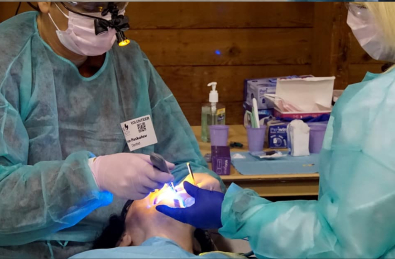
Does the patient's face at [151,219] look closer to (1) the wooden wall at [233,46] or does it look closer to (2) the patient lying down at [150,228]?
(2) the patient lying down at [150,228]

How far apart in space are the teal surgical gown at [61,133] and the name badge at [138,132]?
23mm

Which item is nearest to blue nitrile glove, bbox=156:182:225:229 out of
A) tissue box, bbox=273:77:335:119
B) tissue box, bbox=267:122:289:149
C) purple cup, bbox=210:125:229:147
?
purple cup, bbox=210:125:229:147

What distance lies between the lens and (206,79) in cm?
275

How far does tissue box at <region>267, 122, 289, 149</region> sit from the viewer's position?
2.37 metres

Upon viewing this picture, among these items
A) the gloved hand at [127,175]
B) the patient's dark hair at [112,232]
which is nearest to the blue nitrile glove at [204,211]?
the gloved hand at [127,175]

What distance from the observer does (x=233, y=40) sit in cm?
275

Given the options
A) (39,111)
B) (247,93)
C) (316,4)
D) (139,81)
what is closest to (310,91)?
(247,93)

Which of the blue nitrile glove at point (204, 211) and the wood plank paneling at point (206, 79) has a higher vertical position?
the wood plank paneling at point (206, 79)

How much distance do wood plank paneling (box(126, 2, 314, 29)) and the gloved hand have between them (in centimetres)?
142

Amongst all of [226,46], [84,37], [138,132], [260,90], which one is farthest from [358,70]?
[84,37]

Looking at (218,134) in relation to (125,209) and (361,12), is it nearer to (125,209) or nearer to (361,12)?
(125,209)

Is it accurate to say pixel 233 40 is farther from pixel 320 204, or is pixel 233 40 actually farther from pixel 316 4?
pixel 320 204

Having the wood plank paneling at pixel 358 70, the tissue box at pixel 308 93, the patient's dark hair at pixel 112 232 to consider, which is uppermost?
the wood plank paneling at pixel 358 70

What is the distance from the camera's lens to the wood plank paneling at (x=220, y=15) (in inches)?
104
